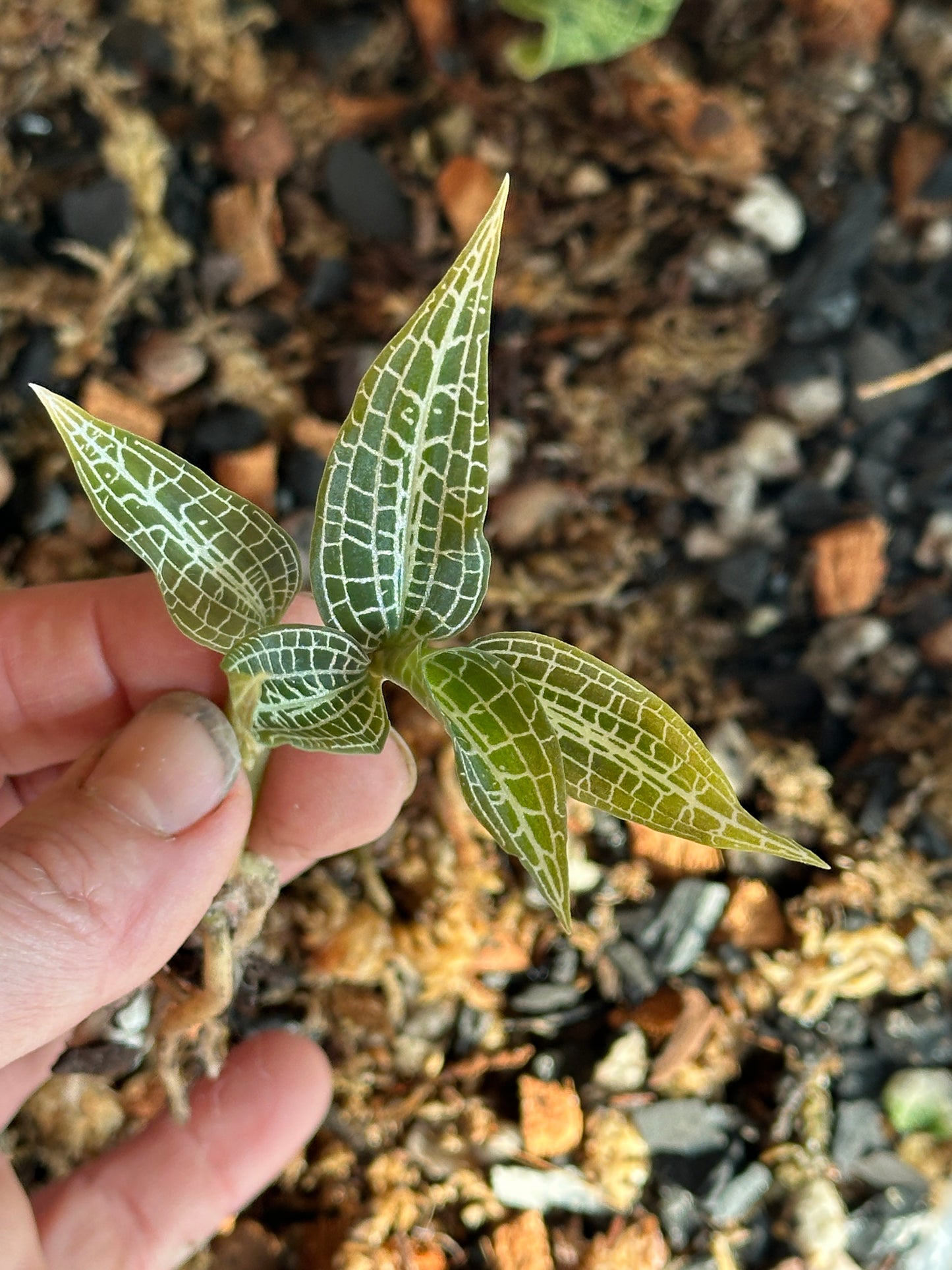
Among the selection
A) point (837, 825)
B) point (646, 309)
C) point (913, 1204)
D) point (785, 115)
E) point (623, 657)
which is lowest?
point (913, 1204)

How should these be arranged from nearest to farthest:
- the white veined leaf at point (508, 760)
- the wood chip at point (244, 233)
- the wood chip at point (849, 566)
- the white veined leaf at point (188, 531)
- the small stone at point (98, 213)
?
the white veined leaf at point (508, 760), the white veined leaf at point (188, 531), the small stone at point (98, 213), the wood chip at point (244, 233), the wood chip at point (849, 566)

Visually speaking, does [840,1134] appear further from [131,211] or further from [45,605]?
[131,211]

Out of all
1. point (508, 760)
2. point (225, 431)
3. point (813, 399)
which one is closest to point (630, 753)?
point (508, 760)

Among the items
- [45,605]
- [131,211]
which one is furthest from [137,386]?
[45,605]

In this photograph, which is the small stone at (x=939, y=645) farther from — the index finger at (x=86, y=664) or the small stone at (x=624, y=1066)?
the index finger at (x=86, y=664)

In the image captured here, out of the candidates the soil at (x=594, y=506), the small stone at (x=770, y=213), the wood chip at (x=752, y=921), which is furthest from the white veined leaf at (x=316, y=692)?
the small stone at (x=770, y=213)

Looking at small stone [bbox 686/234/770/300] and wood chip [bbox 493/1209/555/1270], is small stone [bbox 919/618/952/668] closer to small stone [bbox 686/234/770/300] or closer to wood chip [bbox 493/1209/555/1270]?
small stone [bbox 686/234/770/300]
